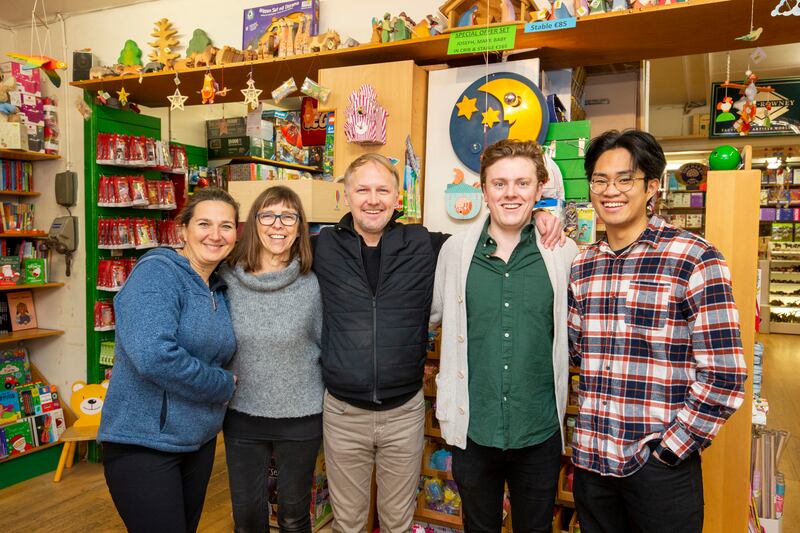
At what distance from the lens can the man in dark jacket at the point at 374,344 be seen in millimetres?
1897

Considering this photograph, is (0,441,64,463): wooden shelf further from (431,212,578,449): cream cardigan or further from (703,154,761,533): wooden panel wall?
(703,154,761,533): wooden panel wall

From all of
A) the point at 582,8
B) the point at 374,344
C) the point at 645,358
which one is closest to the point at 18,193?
the point at 374,344

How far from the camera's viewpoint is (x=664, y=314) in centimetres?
150

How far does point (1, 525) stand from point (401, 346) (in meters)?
2.87

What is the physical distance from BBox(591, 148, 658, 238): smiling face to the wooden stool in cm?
360

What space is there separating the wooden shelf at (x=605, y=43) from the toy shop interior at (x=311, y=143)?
0.01 meters

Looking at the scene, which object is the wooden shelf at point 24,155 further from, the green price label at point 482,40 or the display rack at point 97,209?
the green price label at point 482,40

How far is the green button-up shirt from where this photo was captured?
1748mm

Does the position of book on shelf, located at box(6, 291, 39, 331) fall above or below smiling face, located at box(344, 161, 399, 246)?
below

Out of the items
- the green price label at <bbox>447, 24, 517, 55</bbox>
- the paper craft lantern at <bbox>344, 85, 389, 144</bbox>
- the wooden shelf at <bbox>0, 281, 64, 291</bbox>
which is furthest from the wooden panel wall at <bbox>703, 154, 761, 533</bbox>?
the wooden shelf at <bbox>0, 281, 64, 291</bbox>

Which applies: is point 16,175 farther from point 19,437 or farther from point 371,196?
point 371,196

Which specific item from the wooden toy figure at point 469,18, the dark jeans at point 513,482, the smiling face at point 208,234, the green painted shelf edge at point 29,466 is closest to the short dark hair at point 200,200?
the smiling face at point 208,234

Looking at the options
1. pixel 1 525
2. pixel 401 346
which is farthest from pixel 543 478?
pixel 1 525

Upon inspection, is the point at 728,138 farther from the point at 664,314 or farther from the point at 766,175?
the point at 664,314
